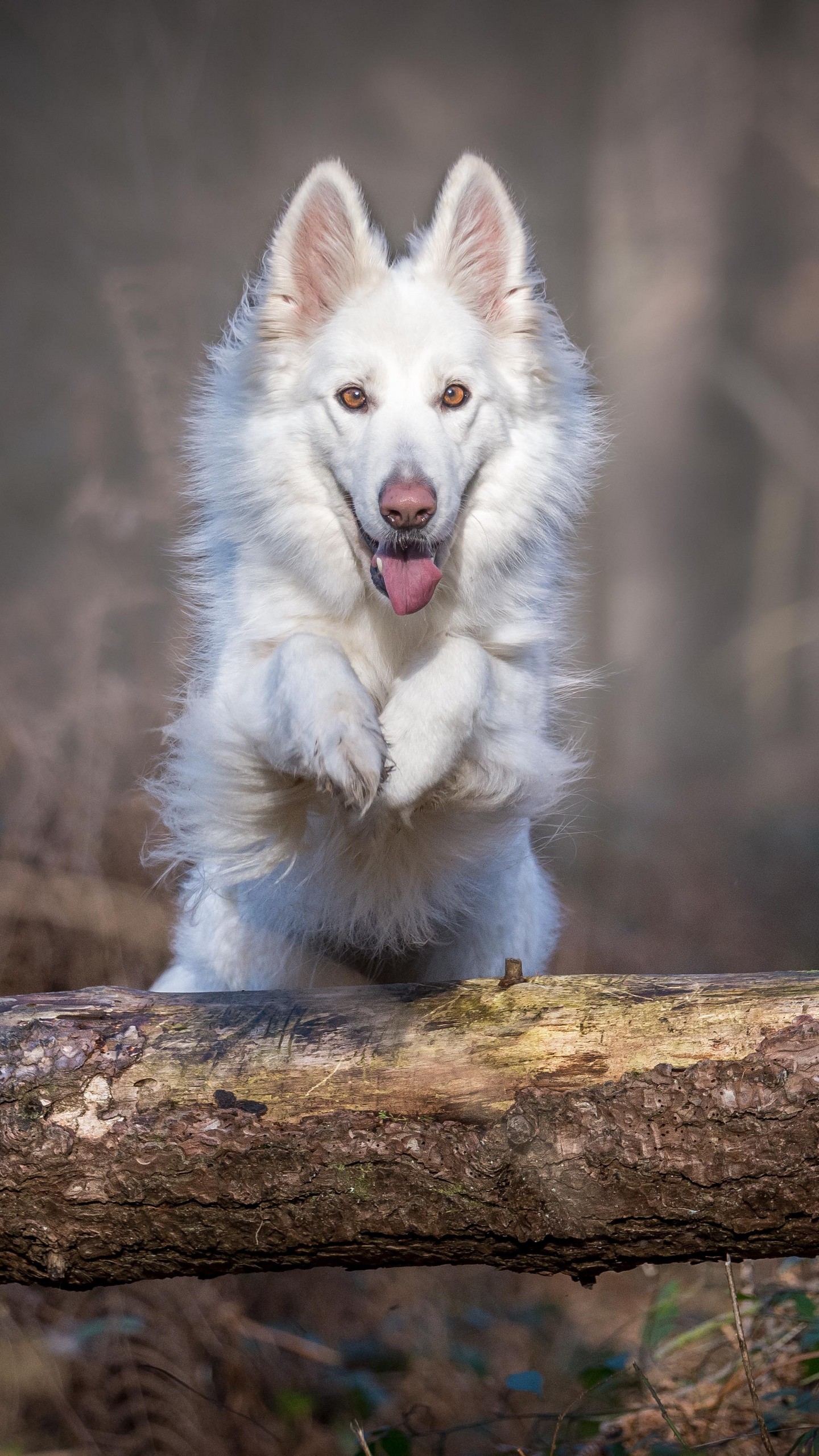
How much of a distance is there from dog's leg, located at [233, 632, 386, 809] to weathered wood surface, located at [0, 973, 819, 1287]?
0.49 m

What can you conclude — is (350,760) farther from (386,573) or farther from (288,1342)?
(288,1342)

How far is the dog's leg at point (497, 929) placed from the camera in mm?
2977

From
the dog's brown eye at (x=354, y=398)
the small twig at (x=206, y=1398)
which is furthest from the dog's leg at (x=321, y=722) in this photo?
the small twig at (x=206, y=1398)

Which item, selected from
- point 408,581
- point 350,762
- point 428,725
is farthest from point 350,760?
point 408,581

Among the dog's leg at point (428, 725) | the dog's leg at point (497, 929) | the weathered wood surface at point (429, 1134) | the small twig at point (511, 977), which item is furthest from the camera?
the dog's leg at point (497, 929)

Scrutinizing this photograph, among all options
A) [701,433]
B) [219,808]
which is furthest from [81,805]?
[701,433]

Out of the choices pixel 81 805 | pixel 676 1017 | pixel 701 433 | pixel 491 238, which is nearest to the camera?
pixel 676 1017

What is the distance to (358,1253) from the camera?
6.08 feet

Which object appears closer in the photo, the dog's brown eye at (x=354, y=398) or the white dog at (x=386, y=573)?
the white dog at (x=386, y=573)

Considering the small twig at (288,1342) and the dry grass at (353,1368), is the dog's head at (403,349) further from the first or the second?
the small twig at (288,1342)

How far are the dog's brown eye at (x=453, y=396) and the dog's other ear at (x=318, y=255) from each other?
1.38 ft

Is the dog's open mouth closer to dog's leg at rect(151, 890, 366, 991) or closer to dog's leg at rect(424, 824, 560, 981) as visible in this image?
dog's leg at rect(424, 824, 560, 981)

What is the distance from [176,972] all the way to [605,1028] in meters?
1.73

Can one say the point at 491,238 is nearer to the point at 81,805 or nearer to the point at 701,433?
the point at 81,805
